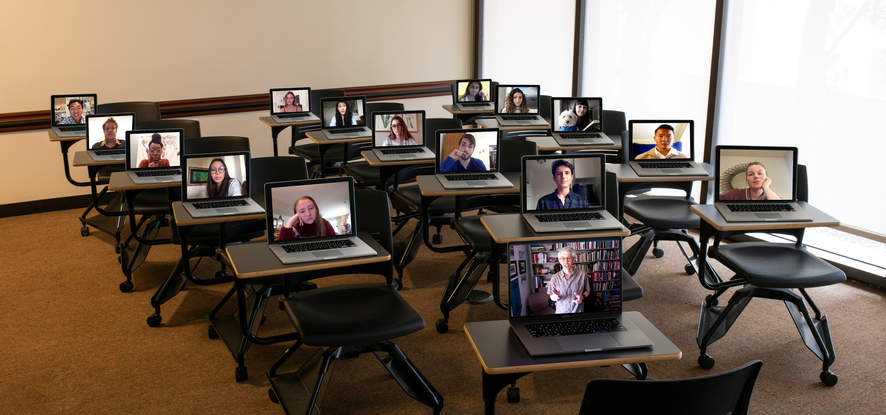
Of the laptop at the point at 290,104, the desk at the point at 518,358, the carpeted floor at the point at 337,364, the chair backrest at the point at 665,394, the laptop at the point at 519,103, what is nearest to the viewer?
the chair backrest at the point at 665,394

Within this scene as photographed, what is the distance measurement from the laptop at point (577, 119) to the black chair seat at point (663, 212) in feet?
2.58

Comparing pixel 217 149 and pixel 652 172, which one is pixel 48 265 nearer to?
pixel 217 149

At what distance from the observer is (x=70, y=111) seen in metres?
6.52

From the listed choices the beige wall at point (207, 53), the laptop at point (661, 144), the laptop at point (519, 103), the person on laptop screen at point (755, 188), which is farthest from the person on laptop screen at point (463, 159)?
the beige wall at point (207, 53)

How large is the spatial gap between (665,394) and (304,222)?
2.04 meters

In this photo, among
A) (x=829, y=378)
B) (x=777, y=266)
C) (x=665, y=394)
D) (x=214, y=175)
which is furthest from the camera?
(x=214, y=175)

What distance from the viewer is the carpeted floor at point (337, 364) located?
3789 mm

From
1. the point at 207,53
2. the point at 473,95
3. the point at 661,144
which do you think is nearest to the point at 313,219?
the point at 661,144

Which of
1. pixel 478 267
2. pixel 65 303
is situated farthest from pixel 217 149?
pixel 478 267

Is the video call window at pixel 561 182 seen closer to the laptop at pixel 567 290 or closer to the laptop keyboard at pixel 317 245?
the laptop keyboard at pixel 317 245

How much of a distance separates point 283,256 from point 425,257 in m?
2.48

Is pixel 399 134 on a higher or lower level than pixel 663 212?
higher

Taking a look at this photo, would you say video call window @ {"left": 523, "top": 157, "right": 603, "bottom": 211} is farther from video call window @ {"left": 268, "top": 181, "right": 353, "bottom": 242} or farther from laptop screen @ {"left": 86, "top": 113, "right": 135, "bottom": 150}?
laptop screen @ {"left": 86, "top": 113, "right": 135, "bottom": 150}

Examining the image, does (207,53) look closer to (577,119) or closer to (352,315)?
(577,119)
